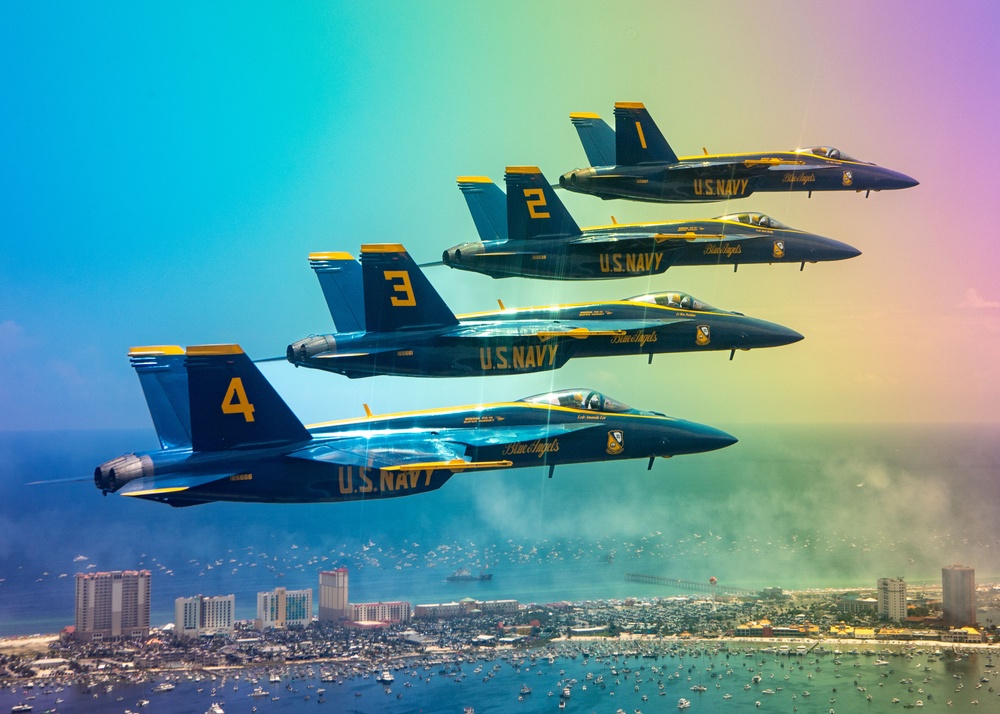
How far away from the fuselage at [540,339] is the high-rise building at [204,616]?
14.5 m

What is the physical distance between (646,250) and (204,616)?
61.2 ft

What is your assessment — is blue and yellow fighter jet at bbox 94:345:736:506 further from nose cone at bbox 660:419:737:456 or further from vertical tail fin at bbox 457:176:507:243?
vertical tail fin at bbox 457:176:507:243

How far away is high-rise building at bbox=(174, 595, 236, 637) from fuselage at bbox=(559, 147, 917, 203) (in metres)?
17.9

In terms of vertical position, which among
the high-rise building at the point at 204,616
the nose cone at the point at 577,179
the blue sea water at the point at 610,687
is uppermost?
the nose cone at the point at 577,179

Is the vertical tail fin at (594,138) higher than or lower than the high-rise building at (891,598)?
higher

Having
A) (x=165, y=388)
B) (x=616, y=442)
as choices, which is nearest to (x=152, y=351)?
(x=165, y=388)

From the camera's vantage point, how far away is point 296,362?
21500 mm

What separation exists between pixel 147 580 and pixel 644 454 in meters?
17.1

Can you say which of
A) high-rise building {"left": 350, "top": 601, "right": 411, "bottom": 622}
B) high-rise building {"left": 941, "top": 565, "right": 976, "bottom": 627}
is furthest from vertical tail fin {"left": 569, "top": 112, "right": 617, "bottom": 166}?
high-rise building {"left": 941, "top": 565, "right": 976, "bottom": 627}

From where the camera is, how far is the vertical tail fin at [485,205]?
24844 mm

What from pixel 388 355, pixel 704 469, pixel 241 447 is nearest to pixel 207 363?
pixel 241 447

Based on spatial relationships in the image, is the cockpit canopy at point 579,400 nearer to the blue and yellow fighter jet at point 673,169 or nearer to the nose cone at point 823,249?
the blue and yellow fighter jet at point 673,169

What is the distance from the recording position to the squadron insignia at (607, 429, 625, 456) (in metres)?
23.1

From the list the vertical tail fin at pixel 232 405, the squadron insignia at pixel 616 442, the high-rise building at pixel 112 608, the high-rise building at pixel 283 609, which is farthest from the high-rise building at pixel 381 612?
the vertical tail fin at pixel 232 405
